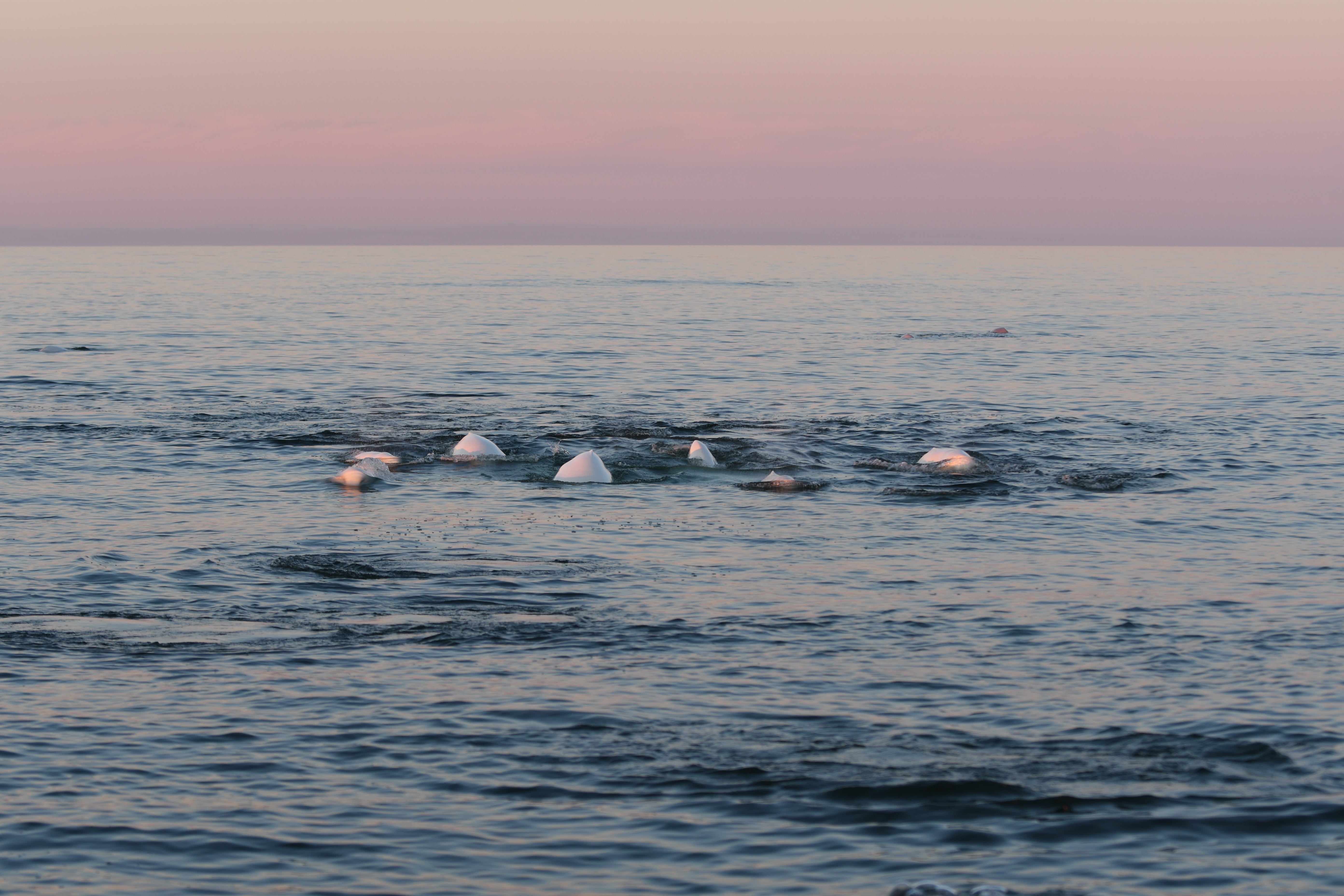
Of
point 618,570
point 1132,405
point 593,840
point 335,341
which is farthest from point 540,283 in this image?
point 593,840

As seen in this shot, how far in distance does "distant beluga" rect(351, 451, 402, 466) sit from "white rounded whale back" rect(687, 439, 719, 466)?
621cm

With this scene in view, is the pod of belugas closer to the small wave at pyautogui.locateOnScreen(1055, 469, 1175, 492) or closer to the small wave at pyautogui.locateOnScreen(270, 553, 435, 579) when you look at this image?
the small wave at pyautogui.locateOnScreen(270, 553, 435, 579)

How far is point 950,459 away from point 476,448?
10038 mm

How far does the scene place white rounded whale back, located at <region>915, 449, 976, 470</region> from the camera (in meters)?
29.8

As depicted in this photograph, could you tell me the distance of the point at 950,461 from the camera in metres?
30.0

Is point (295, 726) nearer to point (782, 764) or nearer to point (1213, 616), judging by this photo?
point (782, 764)

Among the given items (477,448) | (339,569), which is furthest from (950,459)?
(339,569)

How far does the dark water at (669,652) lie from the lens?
11.5 meters

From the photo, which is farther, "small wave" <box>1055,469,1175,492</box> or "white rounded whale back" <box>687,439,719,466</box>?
"white rounded whale back" <box>687,439,719,466</box>

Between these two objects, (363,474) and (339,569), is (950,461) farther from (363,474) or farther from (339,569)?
(339,569)

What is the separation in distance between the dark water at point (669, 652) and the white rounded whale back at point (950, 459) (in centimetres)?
84

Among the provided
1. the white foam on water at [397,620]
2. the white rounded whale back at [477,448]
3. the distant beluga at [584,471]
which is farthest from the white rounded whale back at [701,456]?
the white foam on water at [397,620]

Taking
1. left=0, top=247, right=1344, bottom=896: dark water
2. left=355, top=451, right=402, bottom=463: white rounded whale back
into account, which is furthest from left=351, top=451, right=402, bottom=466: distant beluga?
left=0, top=247, right=1344, bottom=896: dark water

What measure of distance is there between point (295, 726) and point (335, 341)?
53725mm
